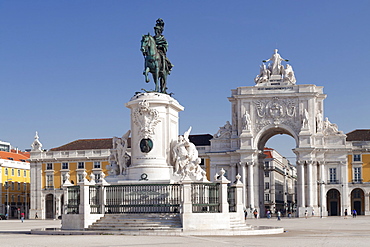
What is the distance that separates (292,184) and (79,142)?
84.9 m

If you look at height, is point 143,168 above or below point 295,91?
below

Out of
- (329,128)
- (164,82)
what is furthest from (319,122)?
(164,82)

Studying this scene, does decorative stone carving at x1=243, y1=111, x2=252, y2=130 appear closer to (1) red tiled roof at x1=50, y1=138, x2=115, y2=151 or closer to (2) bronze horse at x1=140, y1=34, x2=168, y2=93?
(1) red tiled roof at x1=50, y1=138, x2=115, y2=151

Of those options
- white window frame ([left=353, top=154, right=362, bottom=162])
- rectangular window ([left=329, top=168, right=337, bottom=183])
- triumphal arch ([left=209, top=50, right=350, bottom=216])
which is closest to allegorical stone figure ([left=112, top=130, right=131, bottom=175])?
triumphal arch ([left=209, top=50, right=350, bottom=216])

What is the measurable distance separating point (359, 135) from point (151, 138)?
6558 cm

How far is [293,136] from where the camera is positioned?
86.2 meters

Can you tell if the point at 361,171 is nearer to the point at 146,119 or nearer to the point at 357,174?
the point at 357,174

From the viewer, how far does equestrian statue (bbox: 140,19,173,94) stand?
1160 inches

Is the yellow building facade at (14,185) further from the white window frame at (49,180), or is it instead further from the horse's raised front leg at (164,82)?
the horse's raised front leg at (164,82)

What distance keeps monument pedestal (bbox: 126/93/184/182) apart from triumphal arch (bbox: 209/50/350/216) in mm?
56124

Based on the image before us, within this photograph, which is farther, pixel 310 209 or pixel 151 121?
pixel 310 209

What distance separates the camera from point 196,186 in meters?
27.7

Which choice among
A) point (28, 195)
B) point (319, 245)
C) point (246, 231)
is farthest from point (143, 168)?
point (28, 195)

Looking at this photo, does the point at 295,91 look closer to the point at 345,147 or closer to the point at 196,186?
the point at 345,147
